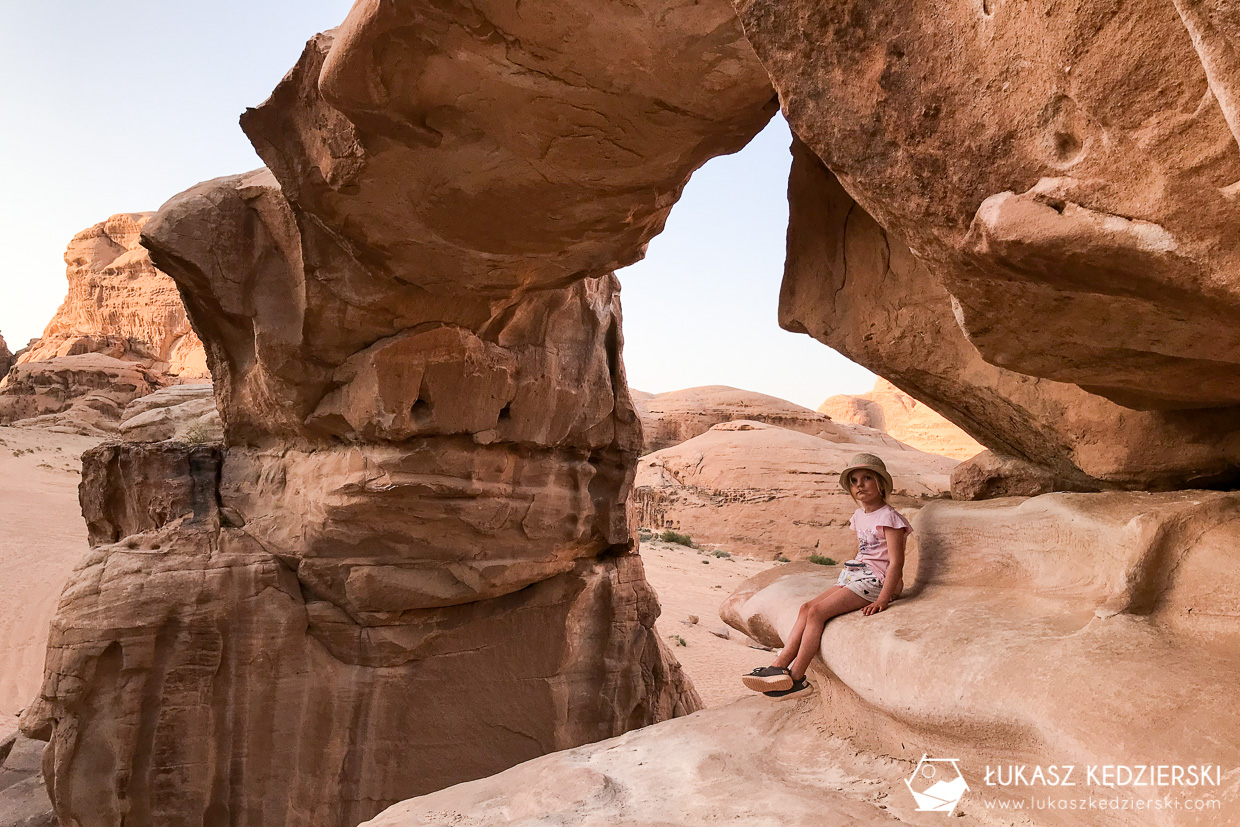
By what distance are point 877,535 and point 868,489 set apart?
0.17 metres

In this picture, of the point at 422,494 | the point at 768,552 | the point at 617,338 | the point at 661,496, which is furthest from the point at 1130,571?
the point at 661,496

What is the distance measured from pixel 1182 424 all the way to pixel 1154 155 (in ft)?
5.00

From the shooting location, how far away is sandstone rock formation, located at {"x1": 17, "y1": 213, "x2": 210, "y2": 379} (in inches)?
1097

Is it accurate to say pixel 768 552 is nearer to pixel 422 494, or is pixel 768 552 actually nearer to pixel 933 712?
pixel 422 494

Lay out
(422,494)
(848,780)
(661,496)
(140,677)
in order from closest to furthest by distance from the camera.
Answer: (848,780), (140,677), (422,494), (661,496)

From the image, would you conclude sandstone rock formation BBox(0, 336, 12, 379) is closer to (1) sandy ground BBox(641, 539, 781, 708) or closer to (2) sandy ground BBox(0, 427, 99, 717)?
(2) sandy ground BBox(0, 427, 99, 717)

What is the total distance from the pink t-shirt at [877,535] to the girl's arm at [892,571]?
0.09ft

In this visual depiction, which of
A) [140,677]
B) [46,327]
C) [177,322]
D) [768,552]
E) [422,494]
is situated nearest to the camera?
[140,677]

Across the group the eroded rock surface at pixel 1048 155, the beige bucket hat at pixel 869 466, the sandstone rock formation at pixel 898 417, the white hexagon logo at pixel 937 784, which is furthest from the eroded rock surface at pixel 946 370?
the sandstone rock formation at pixel 898 417

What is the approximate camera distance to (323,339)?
4.55 meters

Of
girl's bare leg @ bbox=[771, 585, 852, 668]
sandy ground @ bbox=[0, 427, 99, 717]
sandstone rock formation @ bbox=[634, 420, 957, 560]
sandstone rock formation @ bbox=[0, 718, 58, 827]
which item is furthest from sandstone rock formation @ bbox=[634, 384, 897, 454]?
girl's bare leg @ bbox=[771, 585, 852, 668]

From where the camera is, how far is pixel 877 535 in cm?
277

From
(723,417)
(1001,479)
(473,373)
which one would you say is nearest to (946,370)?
(1001,479)

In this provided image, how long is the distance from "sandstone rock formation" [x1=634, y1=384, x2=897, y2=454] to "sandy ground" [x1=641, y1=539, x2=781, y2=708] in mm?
7194
